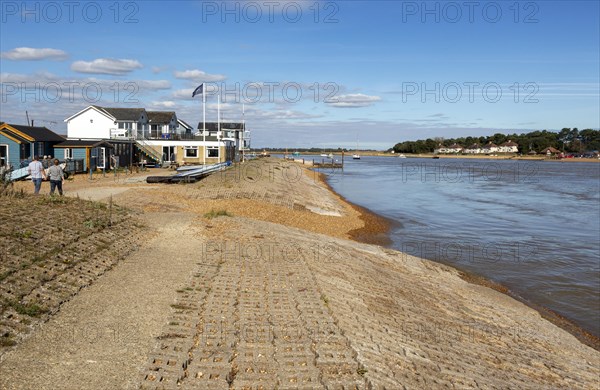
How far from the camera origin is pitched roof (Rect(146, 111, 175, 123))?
2687 inches

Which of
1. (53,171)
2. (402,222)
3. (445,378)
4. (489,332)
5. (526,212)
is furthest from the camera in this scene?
(526,212)

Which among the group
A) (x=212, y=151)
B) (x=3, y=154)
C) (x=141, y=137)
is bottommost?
(x=3, y=154)

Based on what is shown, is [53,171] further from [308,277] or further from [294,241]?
[308,277]

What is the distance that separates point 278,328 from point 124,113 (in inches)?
2337

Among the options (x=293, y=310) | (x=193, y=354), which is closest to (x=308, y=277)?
(x=293, y=310)

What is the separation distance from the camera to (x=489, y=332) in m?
11.7

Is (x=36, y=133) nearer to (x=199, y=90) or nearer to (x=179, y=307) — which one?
(x=199, y=90)

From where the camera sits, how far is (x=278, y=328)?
27.7ft

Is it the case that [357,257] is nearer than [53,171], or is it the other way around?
[357,257]

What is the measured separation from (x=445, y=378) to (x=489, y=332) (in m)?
4.29

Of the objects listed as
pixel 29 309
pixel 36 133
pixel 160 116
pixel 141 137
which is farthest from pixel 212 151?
pixel 29 309

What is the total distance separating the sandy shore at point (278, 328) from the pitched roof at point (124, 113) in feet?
157

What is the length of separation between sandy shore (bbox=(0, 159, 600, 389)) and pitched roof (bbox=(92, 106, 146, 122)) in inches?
1880

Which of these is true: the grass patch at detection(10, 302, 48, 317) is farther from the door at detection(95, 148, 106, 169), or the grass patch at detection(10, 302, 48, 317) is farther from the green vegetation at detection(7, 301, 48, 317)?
the door at detection(95, 148, 106, 169)
